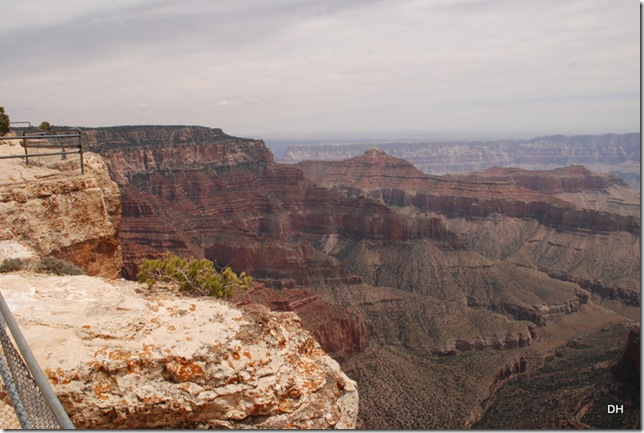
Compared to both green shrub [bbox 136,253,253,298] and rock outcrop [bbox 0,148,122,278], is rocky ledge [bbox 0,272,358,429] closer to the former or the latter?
green shrub [bbox 136,253,253,298]

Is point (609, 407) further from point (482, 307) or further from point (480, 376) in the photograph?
point (482, 307)

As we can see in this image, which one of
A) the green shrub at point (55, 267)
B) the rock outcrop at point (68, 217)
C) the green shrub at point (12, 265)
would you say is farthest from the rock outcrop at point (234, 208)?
the green shrub at point (12, 265)

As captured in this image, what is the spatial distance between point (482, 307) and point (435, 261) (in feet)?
37.2

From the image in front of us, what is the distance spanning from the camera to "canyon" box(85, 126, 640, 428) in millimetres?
43625

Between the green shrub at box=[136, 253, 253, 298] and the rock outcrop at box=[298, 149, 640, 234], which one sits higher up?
the green shrub at box=[136, 253, 253, 298]

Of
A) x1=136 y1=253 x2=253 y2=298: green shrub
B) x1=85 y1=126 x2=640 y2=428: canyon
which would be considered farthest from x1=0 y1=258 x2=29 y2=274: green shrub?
x1=85 y1=126 x2=640 y2=428: canyon

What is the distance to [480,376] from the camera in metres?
43.5

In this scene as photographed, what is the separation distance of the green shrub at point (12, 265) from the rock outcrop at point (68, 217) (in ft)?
4.03

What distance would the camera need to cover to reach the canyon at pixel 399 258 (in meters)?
43.6

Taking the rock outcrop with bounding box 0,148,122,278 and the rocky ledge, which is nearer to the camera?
the rocky ledge

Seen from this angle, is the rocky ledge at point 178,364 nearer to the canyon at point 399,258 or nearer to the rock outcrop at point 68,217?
the rock outcrop at point 68,217

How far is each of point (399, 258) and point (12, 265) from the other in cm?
7361

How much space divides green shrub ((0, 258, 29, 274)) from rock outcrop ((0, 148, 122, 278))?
1.23 metres

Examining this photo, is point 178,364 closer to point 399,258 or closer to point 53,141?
point 53,141
